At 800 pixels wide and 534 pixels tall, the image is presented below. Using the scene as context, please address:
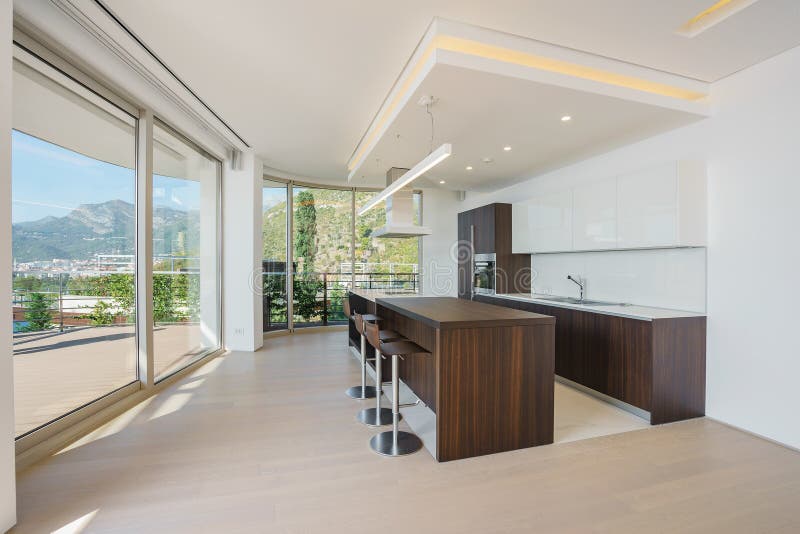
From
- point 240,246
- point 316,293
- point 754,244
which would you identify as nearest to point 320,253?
point 316,293

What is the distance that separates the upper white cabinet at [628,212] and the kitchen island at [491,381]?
1590 mm

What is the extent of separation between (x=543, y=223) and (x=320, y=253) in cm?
398

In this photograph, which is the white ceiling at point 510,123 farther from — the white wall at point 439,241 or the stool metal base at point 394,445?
the stool metal base at point 394,445

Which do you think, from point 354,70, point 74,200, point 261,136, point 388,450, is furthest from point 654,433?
point 261,136

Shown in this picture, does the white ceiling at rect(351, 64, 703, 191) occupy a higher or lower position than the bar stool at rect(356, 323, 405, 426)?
higher

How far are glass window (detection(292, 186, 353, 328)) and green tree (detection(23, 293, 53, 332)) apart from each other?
4.12 meters

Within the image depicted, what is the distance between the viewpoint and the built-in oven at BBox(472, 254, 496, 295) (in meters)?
5.55

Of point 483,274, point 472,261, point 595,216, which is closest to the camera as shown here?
point 595,216

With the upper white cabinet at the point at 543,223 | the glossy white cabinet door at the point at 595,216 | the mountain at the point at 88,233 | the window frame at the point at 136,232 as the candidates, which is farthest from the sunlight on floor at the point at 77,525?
the upper white cabinet at the point at 543,223

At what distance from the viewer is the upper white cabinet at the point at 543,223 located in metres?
4.39

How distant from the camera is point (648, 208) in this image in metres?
3.36

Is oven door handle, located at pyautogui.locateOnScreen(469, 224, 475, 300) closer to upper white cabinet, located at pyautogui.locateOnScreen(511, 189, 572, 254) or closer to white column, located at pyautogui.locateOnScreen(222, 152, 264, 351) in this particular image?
upper white cabinet, located at pyautogui.locateOnScreen(511, 189, 572, 254)

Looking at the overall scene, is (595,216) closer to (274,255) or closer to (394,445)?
(394,445)

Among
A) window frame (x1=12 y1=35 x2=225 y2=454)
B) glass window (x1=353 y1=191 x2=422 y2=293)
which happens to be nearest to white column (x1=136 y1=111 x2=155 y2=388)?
window frame (x1=12 y1=35 x2=225 y2=454)
